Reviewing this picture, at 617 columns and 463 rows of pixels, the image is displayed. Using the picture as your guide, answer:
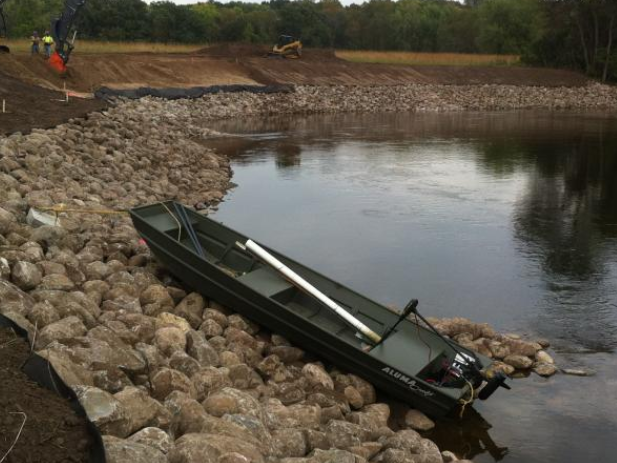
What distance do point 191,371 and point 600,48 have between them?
57837 millimetres

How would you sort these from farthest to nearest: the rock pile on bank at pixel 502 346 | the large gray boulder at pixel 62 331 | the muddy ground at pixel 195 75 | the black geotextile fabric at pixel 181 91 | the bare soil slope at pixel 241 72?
the bare soil slope at pixel 241 72
the black geotextile fabric at pixel 181 91
the muddy ground at pixel 195 75
the rock pile on bank at pixel 502 346
the large gray boulder at pixel 62 331

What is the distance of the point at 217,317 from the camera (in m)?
8.68

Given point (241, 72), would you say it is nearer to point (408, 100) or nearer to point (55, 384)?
point (408, 100)

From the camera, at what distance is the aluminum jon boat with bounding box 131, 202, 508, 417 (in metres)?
7.76

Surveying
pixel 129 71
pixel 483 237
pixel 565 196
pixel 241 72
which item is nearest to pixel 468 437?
pixel 483 237

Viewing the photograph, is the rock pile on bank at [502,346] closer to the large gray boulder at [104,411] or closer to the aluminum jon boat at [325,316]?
the aluminum jon boat at [325,316]

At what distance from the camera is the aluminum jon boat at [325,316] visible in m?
7.76

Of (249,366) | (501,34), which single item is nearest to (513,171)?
(249,366)

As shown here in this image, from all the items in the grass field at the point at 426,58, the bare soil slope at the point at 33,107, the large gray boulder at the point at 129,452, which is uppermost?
the grass field at the point at 426,58

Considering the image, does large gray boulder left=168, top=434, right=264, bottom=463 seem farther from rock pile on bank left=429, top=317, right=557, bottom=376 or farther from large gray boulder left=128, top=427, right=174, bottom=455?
rock pile on bank left=429, top=317, right=557, bottom=376

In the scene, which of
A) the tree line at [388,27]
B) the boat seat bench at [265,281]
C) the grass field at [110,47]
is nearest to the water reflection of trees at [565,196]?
the boat seat bench at [265,281]

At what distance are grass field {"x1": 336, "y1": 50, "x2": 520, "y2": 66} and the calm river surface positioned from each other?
89.4ft

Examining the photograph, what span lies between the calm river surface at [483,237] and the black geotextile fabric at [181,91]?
697cm

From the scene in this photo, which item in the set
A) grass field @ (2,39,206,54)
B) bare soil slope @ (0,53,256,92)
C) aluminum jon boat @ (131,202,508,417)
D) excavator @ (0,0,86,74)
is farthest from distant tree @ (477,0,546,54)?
aluminum jon boat @ (131,202,508,417)
